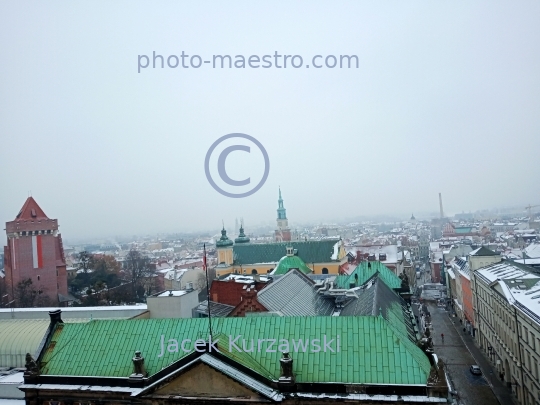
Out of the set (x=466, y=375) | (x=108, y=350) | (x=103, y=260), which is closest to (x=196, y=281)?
(x=103, y=260)

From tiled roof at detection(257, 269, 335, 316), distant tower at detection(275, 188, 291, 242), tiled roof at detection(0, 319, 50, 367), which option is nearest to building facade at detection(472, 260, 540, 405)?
tiled roof at detection(257, 269, 335, 316)

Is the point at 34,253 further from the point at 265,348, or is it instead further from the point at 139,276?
the point at 265,348

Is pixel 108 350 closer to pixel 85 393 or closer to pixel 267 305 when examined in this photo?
pixel 85 393

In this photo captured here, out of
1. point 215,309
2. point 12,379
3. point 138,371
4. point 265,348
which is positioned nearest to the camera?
point 138,371

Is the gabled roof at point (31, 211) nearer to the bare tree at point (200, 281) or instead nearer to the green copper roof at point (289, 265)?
the bare tree at point (200, 281)

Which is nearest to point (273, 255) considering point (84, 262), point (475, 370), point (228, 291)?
point (84, 262)

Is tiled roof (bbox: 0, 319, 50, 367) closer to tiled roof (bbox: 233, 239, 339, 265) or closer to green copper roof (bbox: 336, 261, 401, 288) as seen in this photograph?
green copper roof (bbox: 336, 261, 401, 288)
